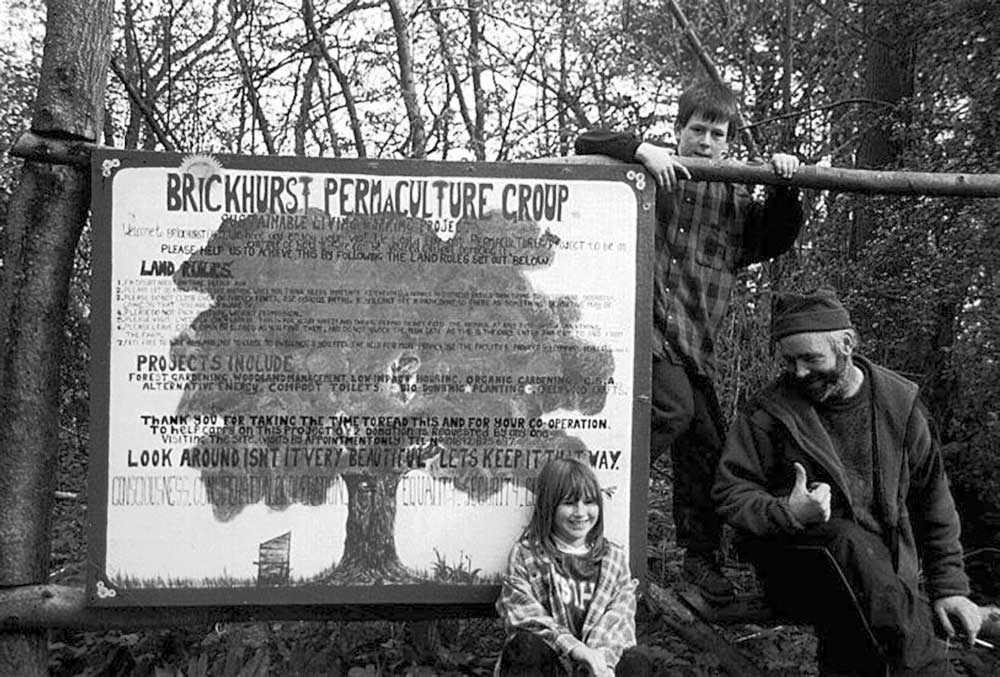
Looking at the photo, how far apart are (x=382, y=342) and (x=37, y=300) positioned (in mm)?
1208

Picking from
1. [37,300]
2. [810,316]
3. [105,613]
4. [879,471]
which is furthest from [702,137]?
[105,613]

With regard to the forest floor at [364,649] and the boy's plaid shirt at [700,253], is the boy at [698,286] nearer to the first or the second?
the boy's plaid shirt at [700,253]

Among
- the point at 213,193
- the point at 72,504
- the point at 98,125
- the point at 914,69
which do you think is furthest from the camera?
the point at 72,504

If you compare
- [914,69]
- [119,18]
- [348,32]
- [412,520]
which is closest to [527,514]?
[412,520]

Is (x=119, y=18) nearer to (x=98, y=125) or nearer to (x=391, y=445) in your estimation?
(x=98, y=125)

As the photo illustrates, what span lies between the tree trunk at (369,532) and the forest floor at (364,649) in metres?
0.79

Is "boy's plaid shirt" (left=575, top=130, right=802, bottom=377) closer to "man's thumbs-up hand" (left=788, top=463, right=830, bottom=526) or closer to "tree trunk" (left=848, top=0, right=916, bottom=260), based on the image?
"man's thumbs-up hand" (left=788, top=463, right=830, bottom=526)

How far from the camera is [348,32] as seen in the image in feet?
32.0

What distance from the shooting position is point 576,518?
3211 millimetres

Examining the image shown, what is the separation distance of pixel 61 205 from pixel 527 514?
192cm

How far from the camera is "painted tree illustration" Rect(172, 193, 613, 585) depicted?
3293 mm

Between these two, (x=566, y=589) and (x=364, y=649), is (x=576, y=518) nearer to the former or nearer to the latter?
(x=566, y=589)

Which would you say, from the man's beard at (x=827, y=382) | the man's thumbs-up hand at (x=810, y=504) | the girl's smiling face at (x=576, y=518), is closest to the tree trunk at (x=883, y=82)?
the man's beard at (x=827, y=382)

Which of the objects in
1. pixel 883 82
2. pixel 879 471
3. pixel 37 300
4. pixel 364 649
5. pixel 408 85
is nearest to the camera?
pixel 879 471
